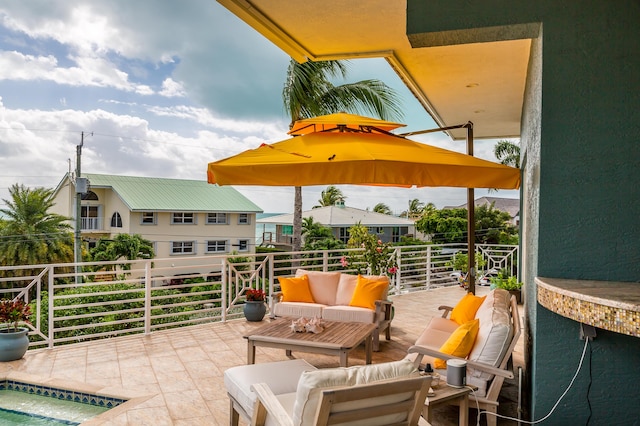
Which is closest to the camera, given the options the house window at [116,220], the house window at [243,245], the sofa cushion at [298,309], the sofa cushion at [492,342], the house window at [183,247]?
the sofa cushion at [492,342]

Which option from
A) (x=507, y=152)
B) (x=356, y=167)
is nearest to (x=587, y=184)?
(x=356, y=167)

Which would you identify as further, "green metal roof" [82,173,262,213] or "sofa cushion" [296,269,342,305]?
"green metal roof" [82,173,262,213]

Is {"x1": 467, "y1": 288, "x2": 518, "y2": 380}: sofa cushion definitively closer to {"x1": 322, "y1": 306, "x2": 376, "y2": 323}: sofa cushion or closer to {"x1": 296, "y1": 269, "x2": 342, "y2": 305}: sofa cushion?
{"x1": 322, "y1": 306, "x2": 376, "y2": 323}: sofa cushion

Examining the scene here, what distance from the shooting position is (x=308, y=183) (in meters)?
4.32

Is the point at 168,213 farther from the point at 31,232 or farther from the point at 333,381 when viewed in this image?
the point at 333,381

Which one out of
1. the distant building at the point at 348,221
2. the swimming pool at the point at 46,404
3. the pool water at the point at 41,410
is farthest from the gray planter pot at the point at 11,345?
the distant building at the point at 348,221

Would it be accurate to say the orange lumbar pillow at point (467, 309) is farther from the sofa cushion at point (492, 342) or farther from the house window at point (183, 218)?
the house window at point (183, 218)

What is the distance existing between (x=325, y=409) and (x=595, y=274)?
71.0 inches

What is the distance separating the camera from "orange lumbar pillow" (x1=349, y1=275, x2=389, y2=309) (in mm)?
6492

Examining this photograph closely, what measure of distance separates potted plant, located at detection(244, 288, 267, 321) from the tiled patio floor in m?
0.17

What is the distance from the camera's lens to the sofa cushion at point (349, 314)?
246 inches

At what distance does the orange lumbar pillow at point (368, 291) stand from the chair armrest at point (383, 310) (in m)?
0.14

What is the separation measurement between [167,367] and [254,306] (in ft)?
7.59

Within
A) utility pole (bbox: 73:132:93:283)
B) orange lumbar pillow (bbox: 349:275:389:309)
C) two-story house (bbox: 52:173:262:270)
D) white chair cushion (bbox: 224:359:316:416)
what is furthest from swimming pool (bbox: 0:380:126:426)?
two-story house (bbox: 52:173:262:270)
